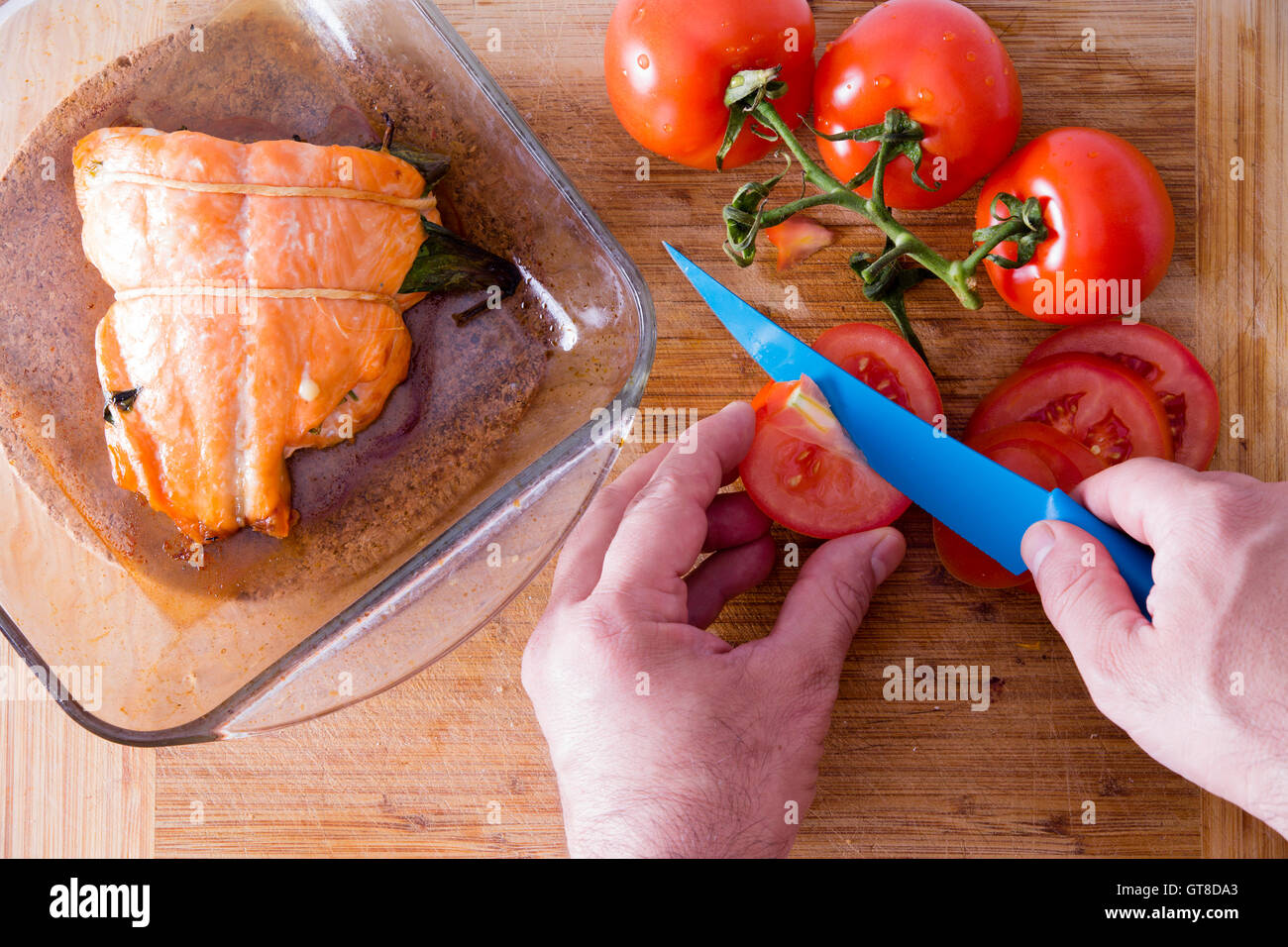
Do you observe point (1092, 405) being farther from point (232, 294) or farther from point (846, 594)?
point (232, 294)

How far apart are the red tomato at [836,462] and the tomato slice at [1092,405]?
146 millimetres

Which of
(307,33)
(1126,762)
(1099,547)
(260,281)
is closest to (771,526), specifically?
(1099,547)

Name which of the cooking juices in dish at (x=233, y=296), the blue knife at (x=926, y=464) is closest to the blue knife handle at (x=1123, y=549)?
the blue knife at (x=926, y=464)

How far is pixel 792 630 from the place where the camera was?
1400 mm

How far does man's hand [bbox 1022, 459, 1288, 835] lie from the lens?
1129 mm

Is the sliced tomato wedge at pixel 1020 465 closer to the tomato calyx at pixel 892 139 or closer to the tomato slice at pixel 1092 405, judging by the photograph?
the tomato slice at pixel 1092 405

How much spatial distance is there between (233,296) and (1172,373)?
153cm

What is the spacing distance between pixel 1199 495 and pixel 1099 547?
0.14 meters

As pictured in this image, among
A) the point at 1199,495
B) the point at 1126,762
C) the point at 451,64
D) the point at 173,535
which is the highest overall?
the point at 451,64

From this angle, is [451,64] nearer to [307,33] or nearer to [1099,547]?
[307,33]

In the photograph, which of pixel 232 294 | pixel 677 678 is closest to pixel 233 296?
pixel 232 294

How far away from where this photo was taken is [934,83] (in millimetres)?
1341

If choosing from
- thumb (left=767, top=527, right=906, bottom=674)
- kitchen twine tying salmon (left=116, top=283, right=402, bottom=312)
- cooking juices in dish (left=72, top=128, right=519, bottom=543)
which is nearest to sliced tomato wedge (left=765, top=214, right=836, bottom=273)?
thumb (left=767, top=527, right=906, bottom=674)

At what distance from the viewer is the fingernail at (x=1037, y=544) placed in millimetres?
1285
